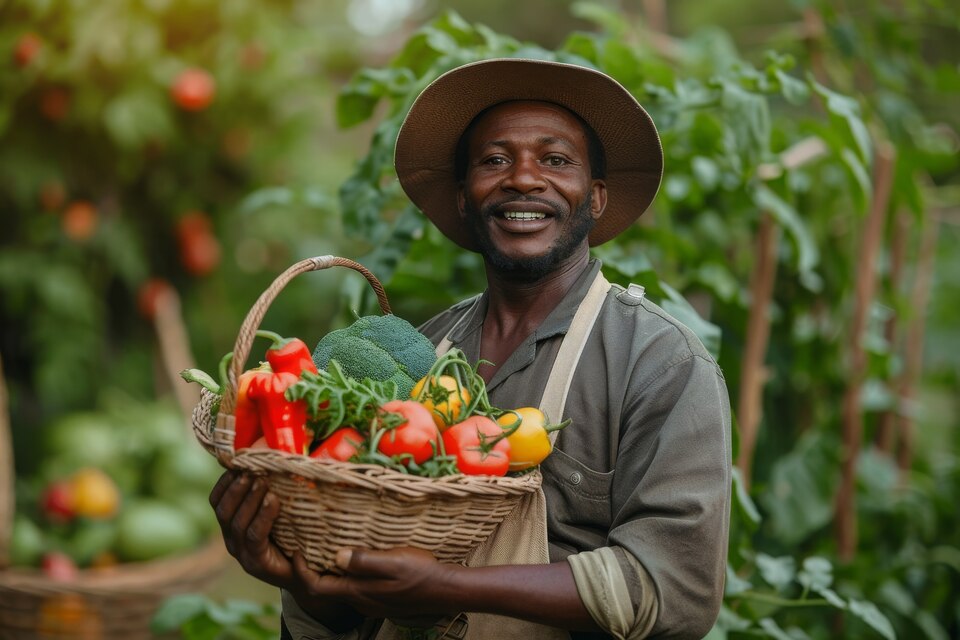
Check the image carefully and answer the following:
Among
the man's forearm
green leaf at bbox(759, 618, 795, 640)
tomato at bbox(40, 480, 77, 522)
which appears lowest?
tomato at bbox(40, 480, 77, 522)

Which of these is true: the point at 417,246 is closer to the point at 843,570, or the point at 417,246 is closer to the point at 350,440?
the point at 350,440

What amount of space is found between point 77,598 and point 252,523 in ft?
7.22

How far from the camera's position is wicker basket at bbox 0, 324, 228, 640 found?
10.2 ft

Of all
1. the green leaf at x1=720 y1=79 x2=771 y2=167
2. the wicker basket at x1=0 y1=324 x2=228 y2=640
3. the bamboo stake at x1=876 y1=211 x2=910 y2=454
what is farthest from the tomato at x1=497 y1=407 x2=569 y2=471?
the bamboo stake at x1=876 y1=211 x2=910 y2=454

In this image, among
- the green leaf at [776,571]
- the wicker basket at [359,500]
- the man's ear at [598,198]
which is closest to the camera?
the wicker basket at [359,500]

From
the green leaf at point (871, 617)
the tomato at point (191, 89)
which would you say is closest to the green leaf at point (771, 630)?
the green leaf at point (871, 617)

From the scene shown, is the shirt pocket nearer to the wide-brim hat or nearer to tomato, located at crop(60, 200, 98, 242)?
the wide-brim hat

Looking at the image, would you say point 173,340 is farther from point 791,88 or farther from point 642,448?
point 642,448

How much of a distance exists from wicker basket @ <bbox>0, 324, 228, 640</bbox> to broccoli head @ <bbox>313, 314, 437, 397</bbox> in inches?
76.3

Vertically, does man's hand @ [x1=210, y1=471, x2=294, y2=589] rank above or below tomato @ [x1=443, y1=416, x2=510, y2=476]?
below

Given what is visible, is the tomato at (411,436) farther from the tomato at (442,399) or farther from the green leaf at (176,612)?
the green leaf at (176,612)

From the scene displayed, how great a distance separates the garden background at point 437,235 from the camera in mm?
2338

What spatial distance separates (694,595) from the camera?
1.42 metres

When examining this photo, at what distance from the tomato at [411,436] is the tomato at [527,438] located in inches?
5.2
